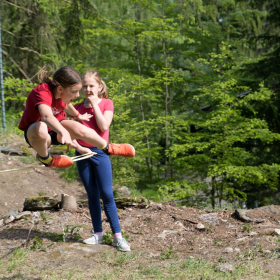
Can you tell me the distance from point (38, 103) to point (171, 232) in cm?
250

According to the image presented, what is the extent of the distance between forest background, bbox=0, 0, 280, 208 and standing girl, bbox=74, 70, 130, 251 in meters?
4.18

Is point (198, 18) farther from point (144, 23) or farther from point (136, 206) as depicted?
point (136, 206)

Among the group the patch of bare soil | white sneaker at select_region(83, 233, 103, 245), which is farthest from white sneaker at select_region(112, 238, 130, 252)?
white sneaker at select_region(83, 233, 103, 245)

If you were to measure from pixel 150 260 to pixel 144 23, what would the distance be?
310 inches

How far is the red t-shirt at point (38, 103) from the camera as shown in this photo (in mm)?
2918

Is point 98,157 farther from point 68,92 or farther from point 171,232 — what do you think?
point 171,232

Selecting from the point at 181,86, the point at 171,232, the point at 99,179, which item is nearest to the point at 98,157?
the point at 99,179

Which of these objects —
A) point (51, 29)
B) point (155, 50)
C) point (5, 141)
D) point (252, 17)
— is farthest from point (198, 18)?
point (5, 141)

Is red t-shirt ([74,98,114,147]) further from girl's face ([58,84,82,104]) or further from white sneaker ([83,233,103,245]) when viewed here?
white sneaker ([83,233,103,245])

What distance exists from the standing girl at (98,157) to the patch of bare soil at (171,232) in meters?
0.45

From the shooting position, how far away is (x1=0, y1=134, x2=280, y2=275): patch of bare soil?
3.67 m

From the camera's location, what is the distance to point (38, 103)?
9.44 feet

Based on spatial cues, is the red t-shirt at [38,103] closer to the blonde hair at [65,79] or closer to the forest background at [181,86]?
the blonde hair at [65,79]

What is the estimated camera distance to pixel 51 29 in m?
10.4
